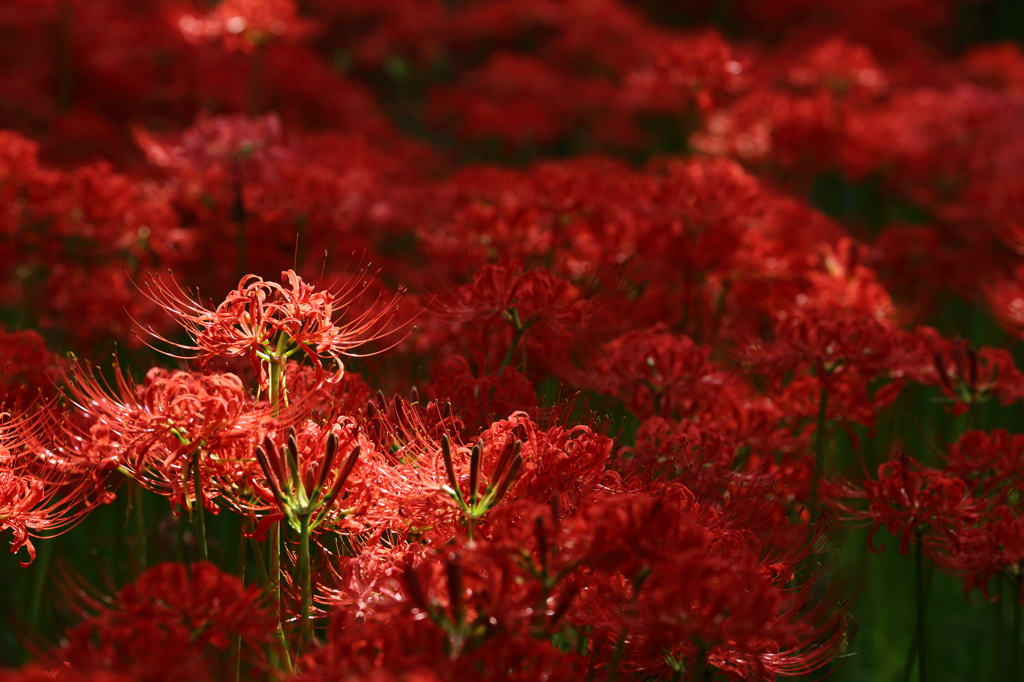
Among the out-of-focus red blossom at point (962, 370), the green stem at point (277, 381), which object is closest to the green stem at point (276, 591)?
the green stem at point (277, 381)

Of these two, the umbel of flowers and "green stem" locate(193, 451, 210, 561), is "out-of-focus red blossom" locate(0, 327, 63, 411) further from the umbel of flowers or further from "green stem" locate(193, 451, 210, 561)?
"green stem" locate(193, 451, 210, 561)

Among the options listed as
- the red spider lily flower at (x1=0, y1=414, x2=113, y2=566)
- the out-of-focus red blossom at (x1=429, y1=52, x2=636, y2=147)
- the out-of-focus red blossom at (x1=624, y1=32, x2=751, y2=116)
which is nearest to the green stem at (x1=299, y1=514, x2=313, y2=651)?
the red spider lily flower at (x1=0, y1=414, x2=113, y2=566)

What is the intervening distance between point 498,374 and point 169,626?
3.48 feet

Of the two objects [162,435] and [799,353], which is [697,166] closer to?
[799,353]

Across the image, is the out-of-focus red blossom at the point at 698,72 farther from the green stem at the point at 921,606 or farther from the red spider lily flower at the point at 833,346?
the green stem at the point at 921,606

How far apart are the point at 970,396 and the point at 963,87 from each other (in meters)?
3.59

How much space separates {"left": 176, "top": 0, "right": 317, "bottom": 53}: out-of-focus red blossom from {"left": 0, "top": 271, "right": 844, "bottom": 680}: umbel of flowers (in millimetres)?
2513

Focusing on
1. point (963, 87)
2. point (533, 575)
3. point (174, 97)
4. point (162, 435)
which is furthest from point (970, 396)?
point (174, 97)

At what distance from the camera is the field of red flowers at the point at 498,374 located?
4.73 ft

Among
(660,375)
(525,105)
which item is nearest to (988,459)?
(660,375)

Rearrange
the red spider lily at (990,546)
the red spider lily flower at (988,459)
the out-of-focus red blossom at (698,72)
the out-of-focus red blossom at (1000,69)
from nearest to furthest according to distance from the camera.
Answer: the red spider lily at (990,546) → the red spider lily flower at (988,459) → the out-of-focus red blossom at (698,72) → the out-of-focus red blossom at (1000,69)

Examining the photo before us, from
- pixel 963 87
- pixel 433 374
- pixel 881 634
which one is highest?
pixel 433 374

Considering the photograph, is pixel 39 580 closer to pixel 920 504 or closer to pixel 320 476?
pixel 320 476

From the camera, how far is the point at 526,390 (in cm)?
218
